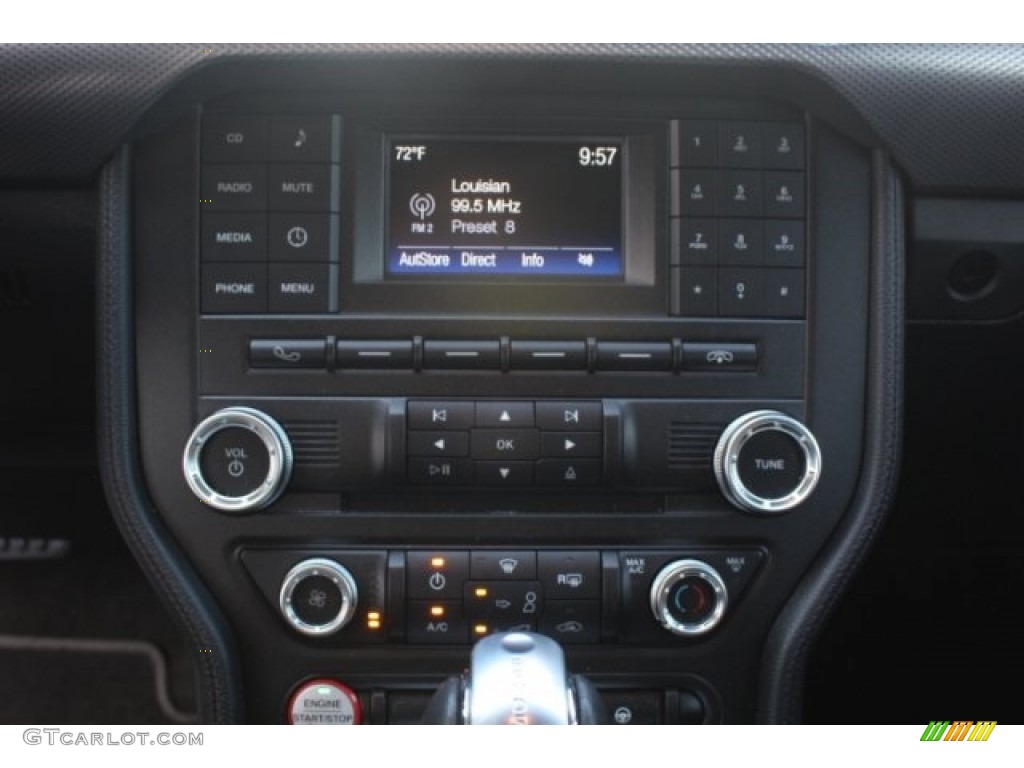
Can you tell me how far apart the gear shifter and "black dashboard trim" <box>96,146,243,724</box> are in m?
0.37

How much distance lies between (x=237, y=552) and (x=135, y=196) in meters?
0.49

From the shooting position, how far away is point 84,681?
2.24 meters

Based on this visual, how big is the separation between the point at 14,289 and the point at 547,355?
0.75 metres

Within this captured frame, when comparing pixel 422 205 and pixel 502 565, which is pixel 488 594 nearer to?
pixel 502 565

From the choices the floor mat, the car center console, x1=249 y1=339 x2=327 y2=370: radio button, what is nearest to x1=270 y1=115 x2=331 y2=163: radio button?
the car center console

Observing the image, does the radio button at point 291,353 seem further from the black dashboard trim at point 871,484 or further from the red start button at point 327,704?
the black dashboard trim at point 871,484

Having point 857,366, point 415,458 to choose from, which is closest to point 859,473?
point 857,366

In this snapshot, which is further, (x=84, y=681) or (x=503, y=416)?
(x=84, y=681)

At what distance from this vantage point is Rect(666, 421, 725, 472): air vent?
1.51 meters

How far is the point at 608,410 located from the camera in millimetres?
1487

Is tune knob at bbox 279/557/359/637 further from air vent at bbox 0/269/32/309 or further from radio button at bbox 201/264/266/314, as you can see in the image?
air vent at bbox 0/269/32/309

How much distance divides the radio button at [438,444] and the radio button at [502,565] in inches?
5.6

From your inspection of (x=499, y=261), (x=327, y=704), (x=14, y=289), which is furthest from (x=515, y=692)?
(x=14, y=289)

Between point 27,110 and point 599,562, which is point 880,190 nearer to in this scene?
point 599,562
